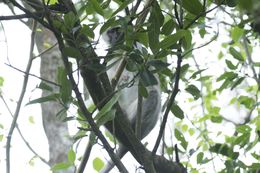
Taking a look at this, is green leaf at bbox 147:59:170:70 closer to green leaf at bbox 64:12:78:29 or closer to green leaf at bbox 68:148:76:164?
green leaf at bbox 64:12:78:29

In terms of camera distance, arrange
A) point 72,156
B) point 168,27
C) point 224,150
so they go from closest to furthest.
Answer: point 168,27 < point 72,156 < point 224,150

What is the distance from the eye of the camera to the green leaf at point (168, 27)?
170 centimetres

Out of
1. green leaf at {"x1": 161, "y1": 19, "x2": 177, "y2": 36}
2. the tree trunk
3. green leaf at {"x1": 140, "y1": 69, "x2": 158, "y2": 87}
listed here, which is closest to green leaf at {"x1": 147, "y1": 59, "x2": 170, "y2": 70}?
green leaf at {"x1": 140, "y1": 69, "x2": 158, "y2": 87}

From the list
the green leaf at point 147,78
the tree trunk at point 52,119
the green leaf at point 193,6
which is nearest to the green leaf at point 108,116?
the green leaf at point 147,78

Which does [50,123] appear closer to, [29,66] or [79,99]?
[29,66]

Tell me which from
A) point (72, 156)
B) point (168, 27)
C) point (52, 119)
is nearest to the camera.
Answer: point (168, 27)

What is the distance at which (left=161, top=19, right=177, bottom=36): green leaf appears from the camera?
1696 millimetres

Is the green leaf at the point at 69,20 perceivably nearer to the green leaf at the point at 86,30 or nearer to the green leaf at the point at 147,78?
the green leaf at the point at 86,30

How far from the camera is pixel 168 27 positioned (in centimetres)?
170

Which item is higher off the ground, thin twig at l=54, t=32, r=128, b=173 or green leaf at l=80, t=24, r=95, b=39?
green leaf at l=80, t=24, r=95, b=39

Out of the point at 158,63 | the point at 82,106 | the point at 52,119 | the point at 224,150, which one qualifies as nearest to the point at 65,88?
the point at 82,106

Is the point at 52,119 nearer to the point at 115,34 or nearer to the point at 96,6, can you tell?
the point at 115,34

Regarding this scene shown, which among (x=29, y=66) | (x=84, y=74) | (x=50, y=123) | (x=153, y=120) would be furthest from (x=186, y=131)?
(x=84, y=74)

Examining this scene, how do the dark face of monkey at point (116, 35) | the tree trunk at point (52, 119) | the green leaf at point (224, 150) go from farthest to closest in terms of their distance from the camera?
the tree trunk at point (52, 119) → the green leaf at point (224, 150) → the dark face of monkey at point (116, 35)
